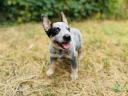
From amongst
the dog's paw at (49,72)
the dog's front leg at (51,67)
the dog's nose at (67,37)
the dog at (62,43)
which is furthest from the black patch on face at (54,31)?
the dog's paw at (49,72)

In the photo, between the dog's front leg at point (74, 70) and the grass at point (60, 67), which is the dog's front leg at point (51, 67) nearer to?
the grass at point (60, 67)

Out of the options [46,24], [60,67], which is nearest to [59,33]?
[46,24]

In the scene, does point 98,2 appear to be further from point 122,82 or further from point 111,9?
point 122,82

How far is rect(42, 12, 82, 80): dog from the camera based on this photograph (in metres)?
3.82

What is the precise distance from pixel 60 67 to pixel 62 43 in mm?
644

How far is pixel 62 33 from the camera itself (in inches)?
149

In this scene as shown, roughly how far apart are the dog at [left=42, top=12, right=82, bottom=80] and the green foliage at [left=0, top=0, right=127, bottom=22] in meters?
1.94

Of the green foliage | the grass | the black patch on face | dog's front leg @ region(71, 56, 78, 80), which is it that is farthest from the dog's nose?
the green foliage

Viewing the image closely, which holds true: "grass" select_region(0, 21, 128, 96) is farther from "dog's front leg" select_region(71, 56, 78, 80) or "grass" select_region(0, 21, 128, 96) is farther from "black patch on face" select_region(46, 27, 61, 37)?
"black patch on face" select_region(46, 27, 61, 37)

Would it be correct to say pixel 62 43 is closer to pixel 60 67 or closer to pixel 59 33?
pixel 59 33

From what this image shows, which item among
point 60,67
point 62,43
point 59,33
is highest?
point 59,33

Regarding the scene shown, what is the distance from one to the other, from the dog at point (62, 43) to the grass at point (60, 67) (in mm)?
164

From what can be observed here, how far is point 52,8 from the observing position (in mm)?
6289

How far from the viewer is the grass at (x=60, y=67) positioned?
13.1ft
